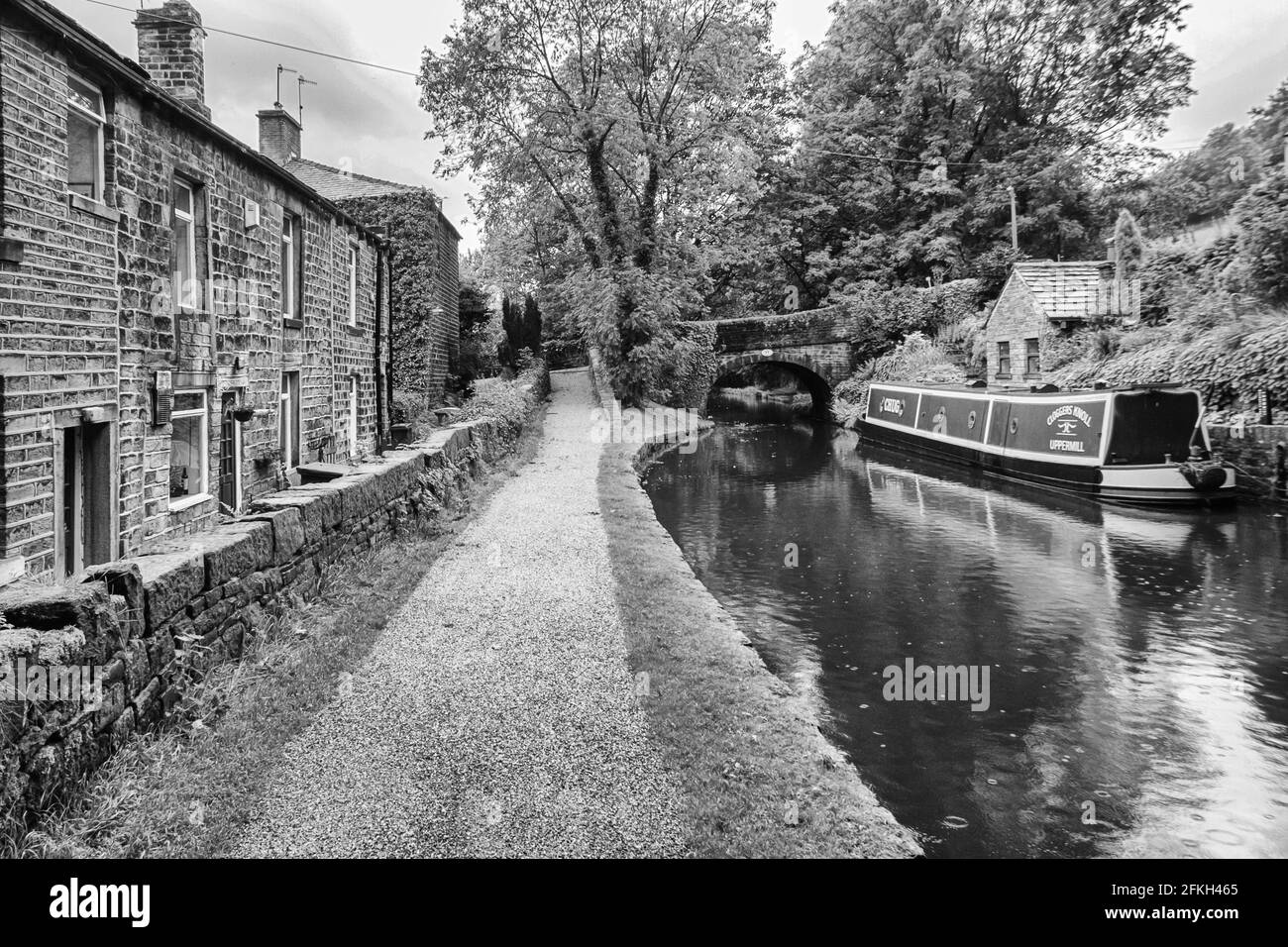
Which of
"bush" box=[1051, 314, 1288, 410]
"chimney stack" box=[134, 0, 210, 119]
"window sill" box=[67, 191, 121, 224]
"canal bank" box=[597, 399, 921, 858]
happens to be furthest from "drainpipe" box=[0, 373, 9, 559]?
"bush" box=[1051, 314, 1288, 410]

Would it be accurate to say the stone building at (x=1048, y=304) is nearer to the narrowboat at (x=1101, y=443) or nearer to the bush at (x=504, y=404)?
the narrowboat at (x=1101, y=443)

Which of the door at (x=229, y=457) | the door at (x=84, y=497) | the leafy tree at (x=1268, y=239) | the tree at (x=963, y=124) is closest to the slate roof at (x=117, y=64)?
the door at (x=229, y=457)

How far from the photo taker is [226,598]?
4613 millimetres

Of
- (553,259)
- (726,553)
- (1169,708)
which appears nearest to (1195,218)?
(553,259)

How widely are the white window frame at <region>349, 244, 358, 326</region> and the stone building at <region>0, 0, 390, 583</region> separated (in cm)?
206

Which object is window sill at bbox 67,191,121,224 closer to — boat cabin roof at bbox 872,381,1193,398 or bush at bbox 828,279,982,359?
boat cabin roof at bbox 872,381,1193,398

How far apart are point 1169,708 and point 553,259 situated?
32.2 meters

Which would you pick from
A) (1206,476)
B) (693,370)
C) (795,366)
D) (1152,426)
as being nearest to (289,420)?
(1152,426)

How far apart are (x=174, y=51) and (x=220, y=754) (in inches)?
382

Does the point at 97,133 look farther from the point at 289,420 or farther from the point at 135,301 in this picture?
the point at 289,420

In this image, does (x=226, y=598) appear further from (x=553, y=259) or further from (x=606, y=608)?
(x=553, y=259)

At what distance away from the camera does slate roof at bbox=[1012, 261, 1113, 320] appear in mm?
20172

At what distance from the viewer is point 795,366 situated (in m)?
29.7

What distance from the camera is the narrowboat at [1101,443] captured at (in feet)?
42.7
